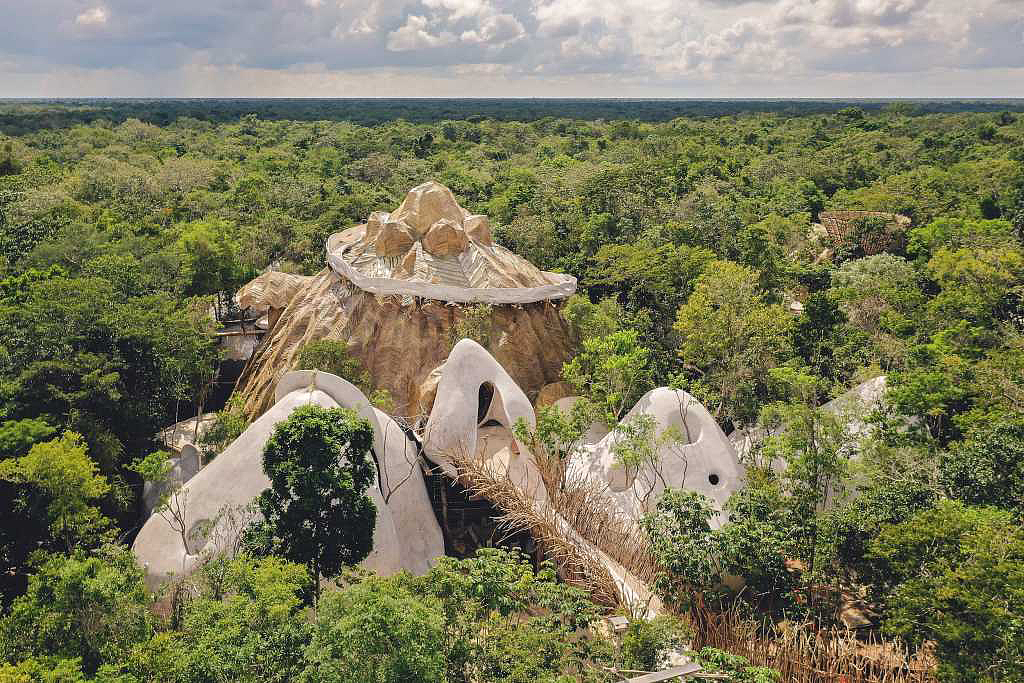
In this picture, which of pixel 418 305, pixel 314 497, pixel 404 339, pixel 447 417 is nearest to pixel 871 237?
pixel 418 305

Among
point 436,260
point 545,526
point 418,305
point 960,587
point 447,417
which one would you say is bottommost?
point 545,526

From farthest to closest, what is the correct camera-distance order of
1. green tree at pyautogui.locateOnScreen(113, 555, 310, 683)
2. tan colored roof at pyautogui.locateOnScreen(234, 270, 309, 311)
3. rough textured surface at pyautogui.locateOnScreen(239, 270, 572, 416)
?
tan colored roof at pyautogui.locateOnScreen(234, 270, 309, 311) → rough textured surface at pyautogui.locateOnScreen(239, 270, 572, 416) → green tree at pyautogui.locateOnScreen(113, 555, 310, 683)

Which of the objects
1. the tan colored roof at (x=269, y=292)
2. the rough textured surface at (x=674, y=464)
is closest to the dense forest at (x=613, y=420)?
the rough textured surface at (x=674, y=464)

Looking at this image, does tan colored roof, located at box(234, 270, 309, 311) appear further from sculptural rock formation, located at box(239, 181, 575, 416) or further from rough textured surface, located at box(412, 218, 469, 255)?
rough textured surface, located at box(412, 218, 469, 255)

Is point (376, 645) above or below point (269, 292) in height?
below

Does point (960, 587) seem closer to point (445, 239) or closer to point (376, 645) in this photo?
point (376, 645)

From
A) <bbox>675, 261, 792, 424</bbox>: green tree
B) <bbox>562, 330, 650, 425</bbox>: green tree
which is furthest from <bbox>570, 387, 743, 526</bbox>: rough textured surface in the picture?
<bbox>675, 261, 792, 424</bbox>: green tree

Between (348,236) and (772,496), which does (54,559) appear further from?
(348,236)
